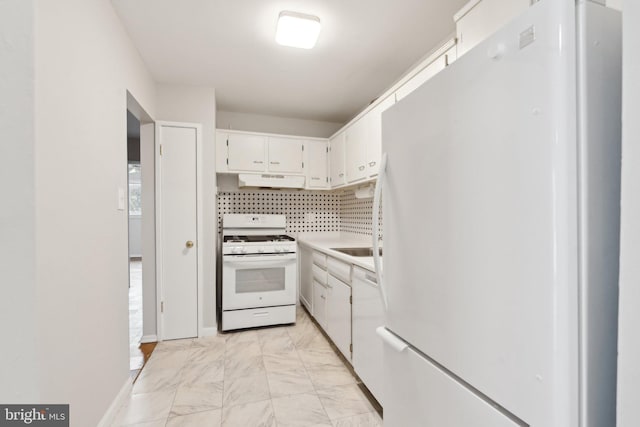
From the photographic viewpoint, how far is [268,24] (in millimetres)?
1949

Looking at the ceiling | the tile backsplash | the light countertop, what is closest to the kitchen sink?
the light countertop

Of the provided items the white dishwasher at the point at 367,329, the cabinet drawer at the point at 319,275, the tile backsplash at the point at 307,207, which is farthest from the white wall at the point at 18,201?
the tile backsplash at the point at 307,207

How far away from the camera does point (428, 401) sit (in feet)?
3.08

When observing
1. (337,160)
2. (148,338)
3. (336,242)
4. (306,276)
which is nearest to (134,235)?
(148,338)

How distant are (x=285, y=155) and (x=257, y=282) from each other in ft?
4.71

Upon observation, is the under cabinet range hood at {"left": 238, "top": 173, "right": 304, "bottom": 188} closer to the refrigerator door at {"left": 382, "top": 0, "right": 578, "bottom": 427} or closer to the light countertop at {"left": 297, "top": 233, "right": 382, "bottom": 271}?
the light countertop at {"left": 297, "top": 233, "right": 382, "bottom": 271}

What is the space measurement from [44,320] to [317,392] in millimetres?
1538

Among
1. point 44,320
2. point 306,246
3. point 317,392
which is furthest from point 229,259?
point 44,320

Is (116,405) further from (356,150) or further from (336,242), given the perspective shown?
(356,150)

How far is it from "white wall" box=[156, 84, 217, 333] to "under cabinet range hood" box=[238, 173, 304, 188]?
14.6 inches

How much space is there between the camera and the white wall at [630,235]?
505 millimetres

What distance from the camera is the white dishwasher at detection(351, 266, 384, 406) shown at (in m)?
1.67

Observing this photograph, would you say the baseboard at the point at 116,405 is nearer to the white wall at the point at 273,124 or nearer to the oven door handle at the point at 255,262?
the oven door handle at the point at 255,262

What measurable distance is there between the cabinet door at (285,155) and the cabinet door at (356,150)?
2.18 feet
